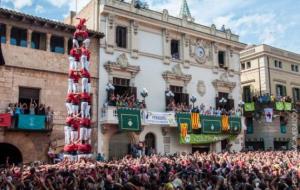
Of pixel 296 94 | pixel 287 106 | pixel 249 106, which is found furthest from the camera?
pixel 296 94

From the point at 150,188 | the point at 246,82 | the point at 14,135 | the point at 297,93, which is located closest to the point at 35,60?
the point at 14,135

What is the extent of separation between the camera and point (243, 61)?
4216cm

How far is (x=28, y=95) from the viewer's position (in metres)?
23.9

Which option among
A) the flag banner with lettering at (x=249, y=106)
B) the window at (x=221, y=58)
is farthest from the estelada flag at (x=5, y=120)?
the flag banner with lettering at (x=249, y=106)

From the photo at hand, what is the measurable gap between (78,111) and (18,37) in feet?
22.7

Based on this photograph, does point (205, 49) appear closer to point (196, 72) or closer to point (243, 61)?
point (196, 72)

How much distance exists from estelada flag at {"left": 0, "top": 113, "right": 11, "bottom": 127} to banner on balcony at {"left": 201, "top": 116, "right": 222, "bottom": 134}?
14702 mm

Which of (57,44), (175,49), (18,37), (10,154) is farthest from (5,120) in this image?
(175,49)

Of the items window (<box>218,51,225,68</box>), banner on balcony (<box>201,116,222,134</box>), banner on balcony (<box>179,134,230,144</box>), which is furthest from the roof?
window (<box>218,51,225,68</box>)

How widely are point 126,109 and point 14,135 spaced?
24.2 ft

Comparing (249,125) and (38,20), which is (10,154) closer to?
(38,20)

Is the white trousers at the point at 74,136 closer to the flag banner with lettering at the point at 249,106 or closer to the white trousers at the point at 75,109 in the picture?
the white trousers at the point at 75,109

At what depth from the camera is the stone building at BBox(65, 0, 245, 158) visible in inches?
1080

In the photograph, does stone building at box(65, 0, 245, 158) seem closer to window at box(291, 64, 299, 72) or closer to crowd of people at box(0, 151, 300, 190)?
window at box(291, 64, 299, 72)
